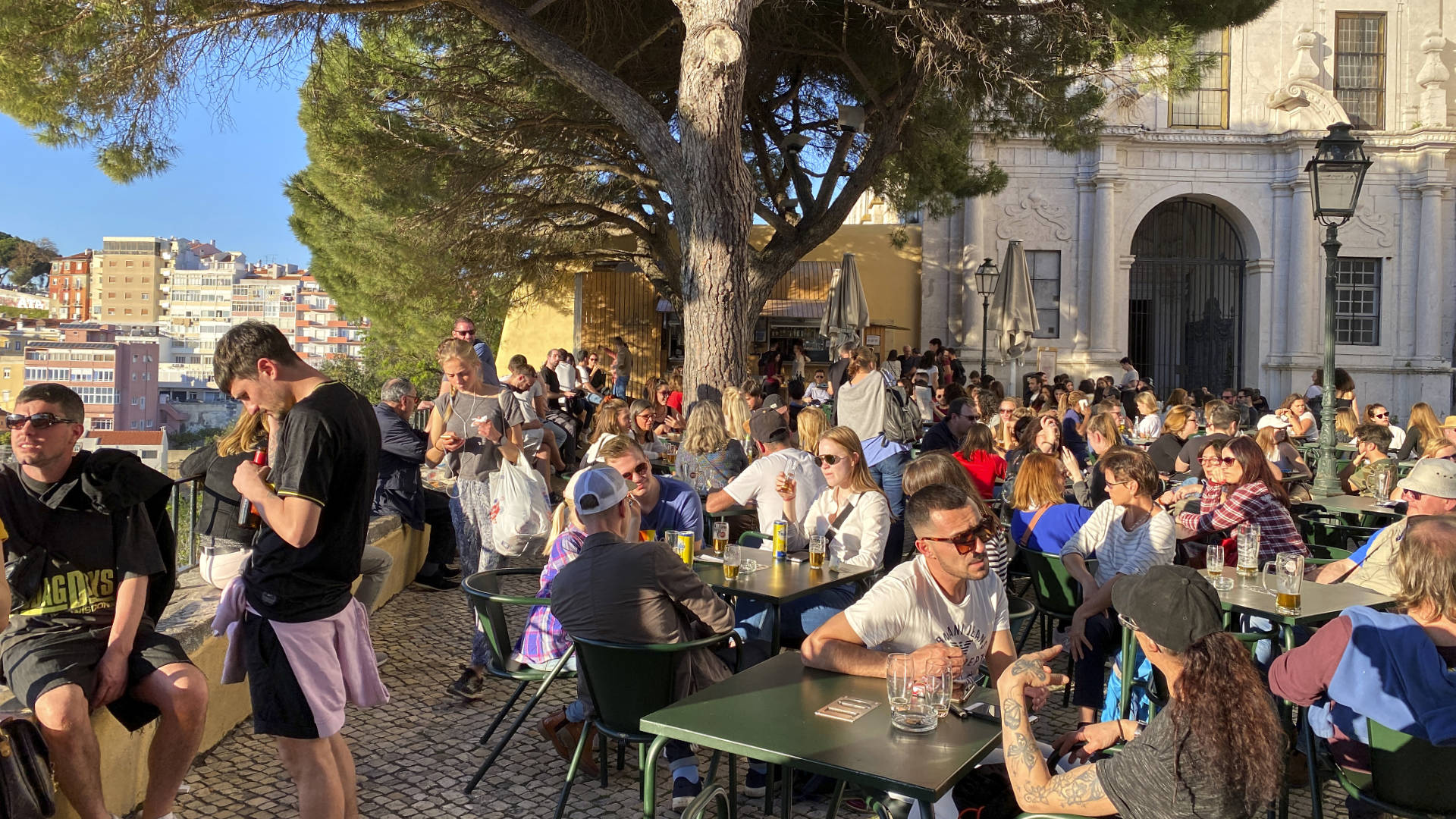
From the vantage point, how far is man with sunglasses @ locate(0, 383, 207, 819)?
122 inches

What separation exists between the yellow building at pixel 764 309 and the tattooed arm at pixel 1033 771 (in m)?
17.5

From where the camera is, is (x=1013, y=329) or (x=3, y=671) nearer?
(x=3, y=671)

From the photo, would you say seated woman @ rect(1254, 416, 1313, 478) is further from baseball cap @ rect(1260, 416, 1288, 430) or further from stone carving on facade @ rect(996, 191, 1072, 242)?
stone carving on facade @ rect(996, 191, 1072, 242)

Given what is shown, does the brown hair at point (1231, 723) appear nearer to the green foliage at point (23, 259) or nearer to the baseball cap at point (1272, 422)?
the baseball cap at point (1272, 422)

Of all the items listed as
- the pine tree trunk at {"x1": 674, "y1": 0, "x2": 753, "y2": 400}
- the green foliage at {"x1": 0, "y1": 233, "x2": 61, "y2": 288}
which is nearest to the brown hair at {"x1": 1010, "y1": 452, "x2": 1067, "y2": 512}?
the pine tree trunk at {"x1": 674, "y1": 0, "x2": 753, "y2": 400}

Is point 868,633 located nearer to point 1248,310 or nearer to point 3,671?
point 3,671

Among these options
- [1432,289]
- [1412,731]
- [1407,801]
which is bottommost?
[1407,801]

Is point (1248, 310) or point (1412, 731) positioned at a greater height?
point (1248, 310)

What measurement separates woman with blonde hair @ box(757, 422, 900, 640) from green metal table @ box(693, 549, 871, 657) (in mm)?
115

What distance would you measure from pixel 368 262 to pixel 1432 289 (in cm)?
2103

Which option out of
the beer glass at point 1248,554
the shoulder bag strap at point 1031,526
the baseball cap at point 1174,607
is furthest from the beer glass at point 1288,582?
the baseball cap at point 1174,607

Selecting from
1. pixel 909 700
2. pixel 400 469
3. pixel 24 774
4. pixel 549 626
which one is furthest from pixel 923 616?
pixel 400 469

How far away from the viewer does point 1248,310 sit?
23219 mm

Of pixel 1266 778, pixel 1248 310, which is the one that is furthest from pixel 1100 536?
pixel 1248 310
